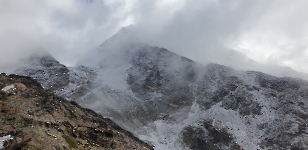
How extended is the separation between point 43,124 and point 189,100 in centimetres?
8714

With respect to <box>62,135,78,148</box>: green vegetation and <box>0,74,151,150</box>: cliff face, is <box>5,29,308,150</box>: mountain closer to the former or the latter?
<box>0,74,151,150</box>: cliff face

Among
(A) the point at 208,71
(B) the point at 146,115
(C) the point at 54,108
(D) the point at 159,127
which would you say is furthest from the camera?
(A) the point at 208,71

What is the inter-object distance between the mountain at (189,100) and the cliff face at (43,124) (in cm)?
3419

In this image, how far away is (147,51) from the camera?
179750mm

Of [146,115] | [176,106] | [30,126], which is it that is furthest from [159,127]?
[30,126]

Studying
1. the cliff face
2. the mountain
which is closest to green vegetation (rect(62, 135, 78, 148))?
the cliff face

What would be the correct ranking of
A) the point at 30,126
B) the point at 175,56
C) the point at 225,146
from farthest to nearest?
the point at 175,56 → the point at 225,146 → the point at 30,126

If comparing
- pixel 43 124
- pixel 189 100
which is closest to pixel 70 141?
pixel 43 124

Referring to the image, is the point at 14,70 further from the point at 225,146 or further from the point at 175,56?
the point at 225,146

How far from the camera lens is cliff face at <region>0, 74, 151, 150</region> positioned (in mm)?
44906

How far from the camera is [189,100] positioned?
130750 millimetres

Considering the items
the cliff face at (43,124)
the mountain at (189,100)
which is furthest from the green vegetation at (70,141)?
the mountain at (189,100)

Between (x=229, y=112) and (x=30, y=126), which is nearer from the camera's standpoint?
(x=30, y=126)

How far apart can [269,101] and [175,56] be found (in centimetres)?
6911
